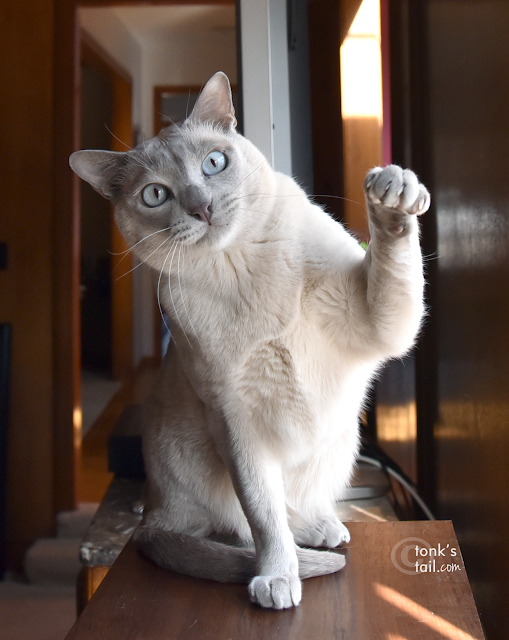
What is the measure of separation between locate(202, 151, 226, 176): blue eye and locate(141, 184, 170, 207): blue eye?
7cm

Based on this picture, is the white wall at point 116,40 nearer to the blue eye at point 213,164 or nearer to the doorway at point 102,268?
the doorway at point 102,268

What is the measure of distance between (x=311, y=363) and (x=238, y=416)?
0.13 metres

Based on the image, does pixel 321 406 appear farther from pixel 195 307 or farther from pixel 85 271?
pixel 85 271

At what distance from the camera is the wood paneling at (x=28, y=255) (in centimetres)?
239

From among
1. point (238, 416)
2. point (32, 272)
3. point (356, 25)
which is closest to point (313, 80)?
point (356, 25)

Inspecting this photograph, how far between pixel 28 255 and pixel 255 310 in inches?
73.1

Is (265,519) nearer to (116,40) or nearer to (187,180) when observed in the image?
(187,180)

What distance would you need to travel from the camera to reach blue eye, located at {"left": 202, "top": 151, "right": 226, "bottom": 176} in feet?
2.94

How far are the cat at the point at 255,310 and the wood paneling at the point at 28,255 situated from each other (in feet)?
5.31

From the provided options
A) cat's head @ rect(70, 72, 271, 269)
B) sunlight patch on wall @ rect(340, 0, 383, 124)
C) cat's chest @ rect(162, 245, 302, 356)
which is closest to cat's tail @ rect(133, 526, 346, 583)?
cat's chest @ rect(162, 245, 302, 356)

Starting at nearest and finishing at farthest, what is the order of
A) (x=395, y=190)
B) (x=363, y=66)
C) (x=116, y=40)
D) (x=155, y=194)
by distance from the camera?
(x=395, y=190) → (x=155, y=194) → (x=363, y=66) → (x=116, y=40)

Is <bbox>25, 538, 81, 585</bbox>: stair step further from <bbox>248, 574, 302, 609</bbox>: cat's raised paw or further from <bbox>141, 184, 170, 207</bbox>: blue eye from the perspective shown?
<bbox>141, 184, 170, 207</bbox>: blue eye

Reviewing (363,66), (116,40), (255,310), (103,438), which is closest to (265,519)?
(255,310)

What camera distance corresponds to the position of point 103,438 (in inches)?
121
